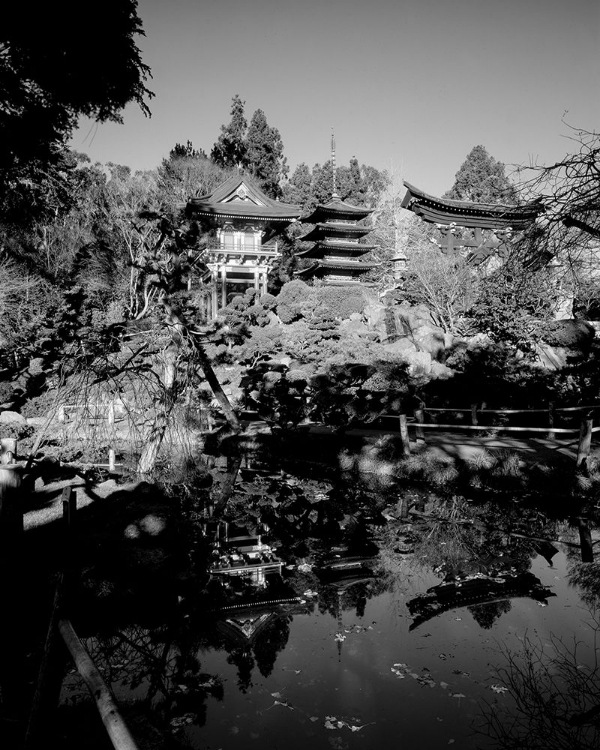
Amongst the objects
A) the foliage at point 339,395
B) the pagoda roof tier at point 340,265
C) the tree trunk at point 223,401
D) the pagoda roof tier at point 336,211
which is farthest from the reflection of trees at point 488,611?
the pagoda roof tier at point 336,211

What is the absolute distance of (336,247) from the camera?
28797 mm

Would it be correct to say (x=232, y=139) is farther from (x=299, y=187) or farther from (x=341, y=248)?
(x=341, y=248)

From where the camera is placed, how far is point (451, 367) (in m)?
14.5

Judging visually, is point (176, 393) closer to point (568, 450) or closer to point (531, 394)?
point (568, 450)

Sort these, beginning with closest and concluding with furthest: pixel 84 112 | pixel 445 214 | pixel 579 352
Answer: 1. pixel 84 112
2. pixel 579 352
3. pixel 445 214

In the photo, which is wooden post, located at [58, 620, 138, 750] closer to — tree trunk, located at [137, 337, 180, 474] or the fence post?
tree trunk, located at [137, 337, 180, 474]

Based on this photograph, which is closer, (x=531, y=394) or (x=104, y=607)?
(x=104, y=607)

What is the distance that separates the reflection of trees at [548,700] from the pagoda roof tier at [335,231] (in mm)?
27003

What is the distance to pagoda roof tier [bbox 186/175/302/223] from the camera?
27.1 metres

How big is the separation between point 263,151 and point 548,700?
4092cm

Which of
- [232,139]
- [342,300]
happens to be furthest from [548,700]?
[232,139]

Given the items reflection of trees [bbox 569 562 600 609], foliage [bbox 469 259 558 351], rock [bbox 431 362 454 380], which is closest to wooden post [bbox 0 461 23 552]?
reflection of trees [bbox 569 562 600 609]

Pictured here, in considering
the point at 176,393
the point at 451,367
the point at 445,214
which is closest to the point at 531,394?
the point at 451,367

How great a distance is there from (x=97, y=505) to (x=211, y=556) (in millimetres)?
1738
